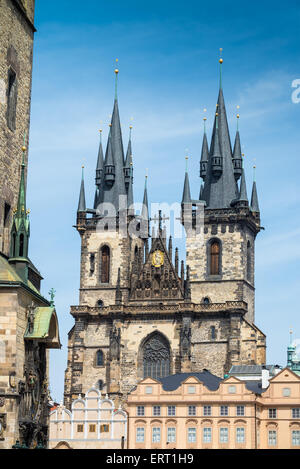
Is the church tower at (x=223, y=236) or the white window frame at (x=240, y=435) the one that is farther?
the church tower at (x=223, y=236)

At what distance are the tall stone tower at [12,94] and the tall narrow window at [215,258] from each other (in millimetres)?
47900

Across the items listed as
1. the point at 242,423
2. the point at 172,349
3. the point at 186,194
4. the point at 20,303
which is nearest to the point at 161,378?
the point at 172,349

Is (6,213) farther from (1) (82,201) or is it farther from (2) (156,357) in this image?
(1) (82,201)

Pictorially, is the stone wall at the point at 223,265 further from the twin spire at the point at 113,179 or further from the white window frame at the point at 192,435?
the white window frame at the point at 192,435

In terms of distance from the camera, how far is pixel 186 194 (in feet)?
263

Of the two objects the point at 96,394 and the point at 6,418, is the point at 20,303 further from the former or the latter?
the point at 96,394

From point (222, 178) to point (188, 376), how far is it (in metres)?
17.8

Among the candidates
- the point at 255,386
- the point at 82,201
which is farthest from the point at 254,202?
the point at 255,386

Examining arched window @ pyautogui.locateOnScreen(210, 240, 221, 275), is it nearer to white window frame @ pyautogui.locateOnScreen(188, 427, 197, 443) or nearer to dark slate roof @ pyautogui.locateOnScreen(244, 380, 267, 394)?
dark slate roof @ pyautogui.locateOnScreen(244, 380, 267, 394)

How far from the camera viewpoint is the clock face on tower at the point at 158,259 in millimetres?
78812

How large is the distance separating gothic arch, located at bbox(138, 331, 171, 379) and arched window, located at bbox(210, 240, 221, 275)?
20.5ft

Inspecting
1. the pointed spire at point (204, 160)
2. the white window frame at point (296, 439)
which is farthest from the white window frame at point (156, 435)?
the pointed spire at point (204, 160)
